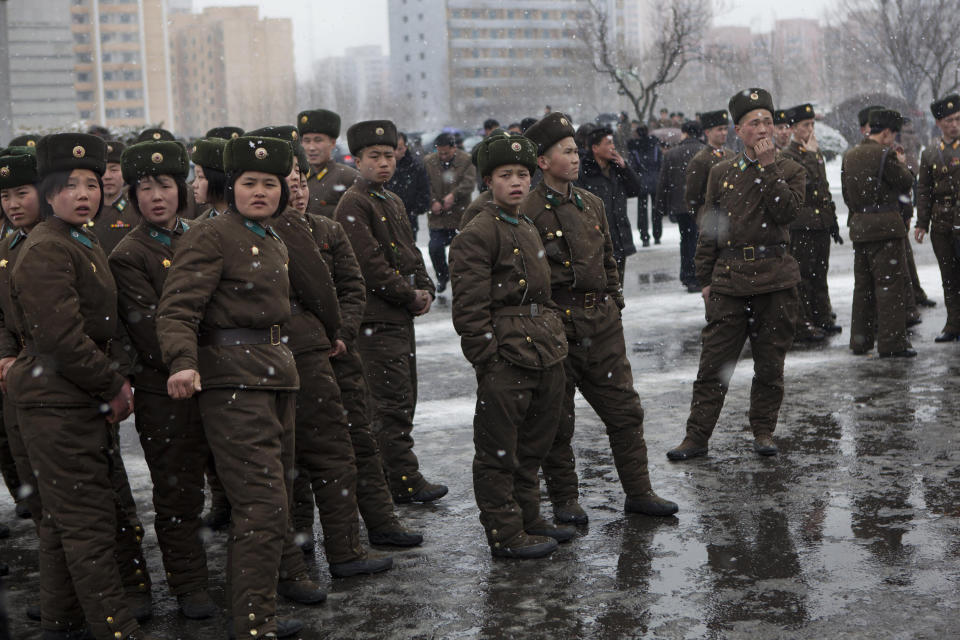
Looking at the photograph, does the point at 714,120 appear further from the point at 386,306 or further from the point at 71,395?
the point at 71,395

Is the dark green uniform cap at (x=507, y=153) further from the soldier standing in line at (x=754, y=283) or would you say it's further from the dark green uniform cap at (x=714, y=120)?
the dark green uniform cap at (x=714, y=120)

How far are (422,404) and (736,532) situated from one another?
3758mm

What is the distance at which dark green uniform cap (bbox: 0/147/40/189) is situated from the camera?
5.42 metres

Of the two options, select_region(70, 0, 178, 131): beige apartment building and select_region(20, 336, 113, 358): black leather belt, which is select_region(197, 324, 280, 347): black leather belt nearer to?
select_region(20, 336, 113, 358): black leather belt

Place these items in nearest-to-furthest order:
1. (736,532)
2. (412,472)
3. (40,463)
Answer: (40,463)
(736,532)
(412,472)

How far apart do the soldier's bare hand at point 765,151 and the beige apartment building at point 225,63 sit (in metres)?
136

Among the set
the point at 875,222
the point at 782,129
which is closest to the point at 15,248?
the point at 782,129

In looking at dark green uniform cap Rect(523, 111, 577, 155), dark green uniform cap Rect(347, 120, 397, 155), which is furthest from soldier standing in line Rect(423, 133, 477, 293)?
dark green uniform cap Rect(523, 111, 577, 155)

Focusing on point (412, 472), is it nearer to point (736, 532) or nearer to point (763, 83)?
point (736, 532)

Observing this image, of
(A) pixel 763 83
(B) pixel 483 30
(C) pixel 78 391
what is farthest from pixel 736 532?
(B) pixel 483 30

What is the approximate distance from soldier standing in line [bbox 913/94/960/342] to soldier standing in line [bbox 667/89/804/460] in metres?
3.93

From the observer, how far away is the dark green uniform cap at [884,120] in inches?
405

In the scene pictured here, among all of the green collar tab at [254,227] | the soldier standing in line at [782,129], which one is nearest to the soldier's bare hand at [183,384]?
the green collar tab at [254,227]

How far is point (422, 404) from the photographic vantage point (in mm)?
9109
